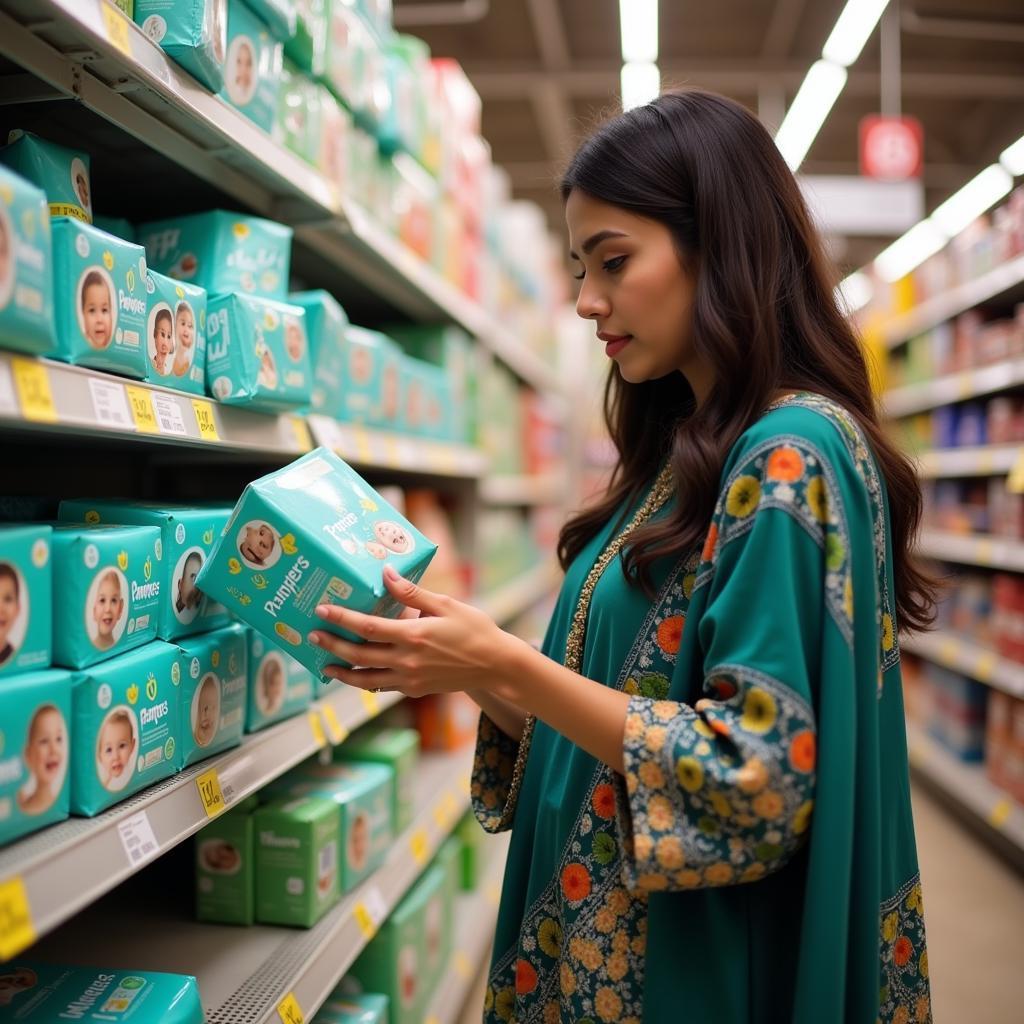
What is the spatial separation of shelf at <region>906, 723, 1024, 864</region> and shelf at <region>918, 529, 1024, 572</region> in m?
0.85

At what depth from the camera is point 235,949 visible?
5.01ft

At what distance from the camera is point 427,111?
8.16 feet

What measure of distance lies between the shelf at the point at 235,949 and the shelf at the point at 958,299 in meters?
3.28

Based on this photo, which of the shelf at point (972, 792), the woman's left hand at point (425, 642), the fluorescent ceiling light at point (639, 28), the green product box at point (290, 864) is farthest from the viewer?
the fluorescent ceiling light at point (639, 28)

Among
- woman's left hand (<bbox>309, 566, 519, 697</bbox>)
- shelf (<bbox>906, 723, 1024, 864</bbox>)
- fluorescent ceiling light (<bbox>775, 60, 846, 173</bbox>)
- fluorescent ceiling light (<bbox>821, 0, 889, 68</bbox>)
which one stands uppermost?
fluorescent ceiling light (<bbox>775, 60, 846, 173</bbox>)

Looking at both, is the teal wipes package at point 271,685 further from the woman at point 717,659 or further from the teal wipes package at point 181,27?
the teal wipes package at point 181,27

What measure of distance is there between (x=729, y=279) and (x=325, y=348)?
813mm

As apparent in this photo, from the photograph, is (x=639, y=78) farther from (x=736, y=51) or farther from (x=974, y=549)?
(x=974, y=549)

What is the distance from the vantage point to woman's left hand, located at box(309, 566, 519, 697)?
104cm

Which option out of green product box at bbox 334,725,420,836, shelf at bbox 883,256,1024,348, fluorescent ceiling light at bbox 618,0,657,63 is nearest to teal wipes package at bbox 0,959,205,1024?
green product box at bbox 334,725,420,836

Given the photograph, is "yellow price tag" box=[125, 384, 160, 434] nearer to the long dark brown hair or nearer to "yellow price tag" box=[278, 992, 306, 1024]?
the long dark brown hair

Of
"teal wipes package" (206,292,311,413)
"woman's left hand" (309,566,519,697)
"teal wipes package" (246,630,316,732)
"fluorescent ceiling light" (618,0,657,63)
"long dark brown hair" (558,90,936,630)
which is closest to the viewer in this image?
"woman's left hand" (309,566,519,697)

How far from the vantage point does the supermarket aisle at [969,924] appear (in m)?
2.69

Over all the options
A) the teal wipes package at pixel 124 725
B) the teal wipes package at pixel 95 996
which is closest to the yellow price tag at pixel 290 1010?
the teal wipes package at pixel 95 996
